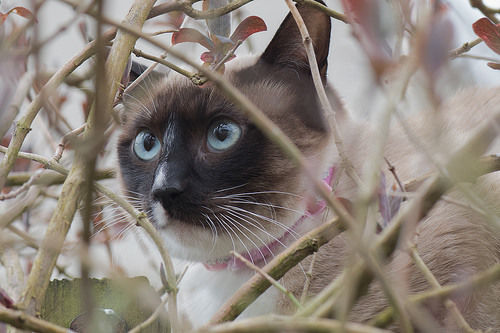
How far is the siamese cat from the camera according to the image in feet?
5.36

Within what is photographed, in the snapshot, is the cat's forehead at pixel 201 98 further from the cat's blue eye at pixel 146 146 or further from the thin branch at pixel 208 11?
the thin branch at pixel 208 11

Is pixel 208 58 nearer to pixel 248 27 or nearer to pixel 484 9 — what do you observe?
pixel 248 27

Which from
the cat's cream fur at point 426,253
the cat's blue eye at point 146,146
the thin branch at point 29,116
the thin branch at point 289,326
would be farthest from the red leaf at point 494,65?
the cat's blue eye at point 146,146

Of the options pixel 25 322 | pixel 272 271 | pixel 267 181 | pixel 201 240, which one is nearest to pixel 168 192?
pixel 201 240

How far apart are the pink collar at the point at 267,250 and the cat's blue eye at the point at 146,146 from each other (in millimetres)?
380

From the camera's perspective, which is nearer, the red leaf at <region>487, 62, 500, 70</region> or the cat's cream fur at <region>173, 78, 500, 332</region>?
the red leaf at <region>487, 62, 500, 70</region>

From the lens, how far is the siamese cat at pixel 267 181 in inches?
64.4

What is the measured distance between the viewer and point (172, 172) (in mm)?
1633

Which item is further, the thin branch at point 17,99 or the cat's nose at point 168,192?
the cat's nose at point 168,192

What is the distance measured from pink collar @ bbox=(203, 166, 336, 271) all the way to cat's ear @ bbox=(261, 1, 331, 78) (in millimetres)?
330

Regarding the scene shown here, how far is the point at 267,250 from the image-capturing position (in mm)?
1812

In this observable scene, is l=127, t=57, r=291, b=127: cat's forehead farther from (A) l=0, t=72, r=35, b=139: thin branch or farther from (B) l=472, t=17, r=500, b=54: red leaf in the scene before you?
(B) l=472, t=17, r=500, b=54: red leaf

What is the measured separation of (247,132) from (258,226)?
272 mm

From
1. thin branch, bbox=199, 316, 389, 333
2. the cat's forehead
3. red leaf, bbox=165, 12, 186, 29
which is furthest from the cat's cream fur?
thin branch, bbox=199, 316, 389, 333
